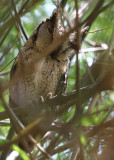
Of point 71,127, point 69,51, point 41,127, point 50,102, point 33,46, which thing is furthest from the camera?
point 33,46

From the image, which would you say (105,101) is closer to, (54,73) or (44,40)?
(54,73)

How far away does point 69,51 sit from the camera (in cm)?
200

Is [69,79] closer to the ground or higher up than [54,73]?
closer to the ground

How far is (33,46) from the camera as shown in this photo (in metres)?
2.14

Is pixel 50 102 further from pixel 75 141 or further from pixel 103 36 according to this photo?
pixel 103 36

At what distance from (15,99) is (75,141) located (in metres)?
1.14

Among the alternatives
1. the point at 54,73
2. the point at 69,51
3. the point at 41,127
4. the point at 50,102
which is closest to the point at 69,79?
the point at 54,73

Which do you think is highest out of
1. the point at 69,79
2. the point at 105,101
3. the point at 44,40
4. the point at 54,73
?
the point at 44,40

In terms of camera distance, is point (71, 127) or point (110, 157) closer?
point (110, 157)

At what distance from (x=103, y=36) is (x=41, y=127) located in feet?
5.20

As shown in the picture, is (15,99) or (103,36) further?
(103,36)

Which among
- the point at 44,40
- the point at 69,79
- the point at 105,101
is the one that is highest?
the point at 44,40

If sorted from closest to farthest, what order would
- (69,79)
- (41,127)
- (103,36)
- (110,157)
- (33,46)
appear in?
(110,157) → (41,127) → (33,46) → (69,79) → (103,36)

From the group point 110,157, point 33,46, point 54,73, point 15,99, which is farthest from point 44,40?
point 110,157
